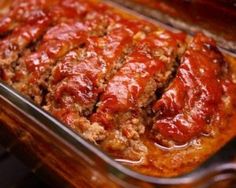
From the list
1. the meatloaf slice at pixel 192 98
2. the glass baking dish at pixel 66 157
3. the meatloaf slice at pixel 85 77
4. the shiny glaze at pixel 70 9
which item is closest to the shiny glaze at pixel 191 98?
the meatloaf slice at pixel 192 98

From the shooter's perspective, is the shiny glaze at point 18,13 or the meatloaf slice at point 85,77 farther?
the shiny glaze at point 18,13

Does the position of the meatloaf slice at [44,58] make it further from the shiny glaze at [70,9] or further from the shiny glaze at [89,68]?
the shiny glaze at [70,9]

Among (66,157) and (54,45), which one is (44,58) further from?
(66,157)

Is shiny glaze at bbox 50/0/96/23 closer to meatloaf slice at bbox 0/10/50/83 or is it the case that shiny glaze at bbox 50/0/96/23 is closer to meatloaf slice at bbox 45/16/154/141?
meatloaf slice at bbox 0/10/50/83

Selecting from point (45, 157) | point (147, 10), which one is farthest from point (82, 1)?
point (45, 157)

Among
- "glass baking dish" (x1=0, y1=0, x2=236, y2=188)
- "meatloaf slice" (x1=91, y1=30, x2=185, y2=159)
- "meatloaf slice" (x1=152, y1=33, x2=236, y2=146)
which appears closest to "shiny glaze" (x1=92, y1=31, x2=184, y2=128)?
"meatloaf slice" (x1=91, y1=30, x2=185, y2=159)

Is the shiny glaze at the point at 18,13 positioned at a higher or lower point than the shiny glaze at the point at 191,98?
lower

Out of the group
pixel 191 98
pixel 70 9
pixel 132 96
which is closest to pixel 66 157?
pixel 132 96
